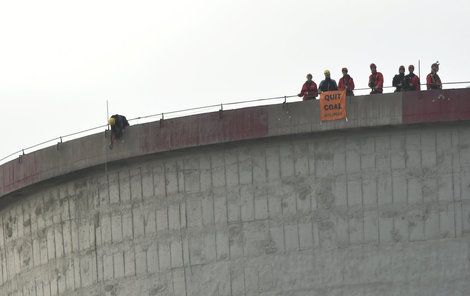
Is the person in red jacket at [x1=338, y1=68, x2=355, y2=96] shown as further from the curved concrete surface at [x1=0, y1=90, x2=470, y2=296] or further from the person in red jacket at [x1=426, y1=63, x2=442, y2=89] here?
the person in red jacket at [x1=426, y1=63, x2=442, y2=89]

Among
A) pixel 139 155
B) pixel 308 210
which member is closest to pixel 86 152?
pixel 139 155

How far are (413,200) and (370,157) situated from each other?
152 centimetres

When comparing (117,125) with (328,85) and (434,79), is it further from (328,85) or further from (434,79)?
(434,79)

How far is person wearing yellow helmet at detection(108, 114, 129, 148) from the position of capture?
145 feet

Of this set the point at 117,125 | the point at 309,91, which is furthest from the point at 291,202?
the point at 117,125

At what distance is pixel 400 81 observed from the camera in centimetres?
4247

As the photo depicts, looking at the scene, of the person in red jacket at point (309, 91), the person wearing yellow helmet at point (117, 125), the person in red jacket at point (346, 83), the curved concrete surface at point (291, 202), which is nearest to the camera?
the curved concrete surface at point (291, 202)

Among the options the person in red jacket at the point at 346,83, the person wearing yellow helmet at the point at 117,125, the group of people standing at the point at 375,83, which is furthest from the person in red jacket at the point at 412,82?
the person wearing yellow helmet at the point at 117,125

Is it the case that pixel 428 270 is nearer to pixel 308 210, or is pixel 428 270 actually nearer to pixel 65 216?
pixel 308 210

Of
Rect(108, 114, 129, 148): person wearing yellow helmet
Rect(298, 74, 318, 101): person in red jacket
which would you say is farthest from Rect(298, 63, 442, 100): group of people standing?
Rect(108, 114, 129, 148): person wearing yellow helmet

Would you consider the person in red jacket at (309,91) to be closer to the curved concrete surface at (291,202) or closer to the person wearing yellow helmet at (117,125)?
the curved concrete surface at (291,202)

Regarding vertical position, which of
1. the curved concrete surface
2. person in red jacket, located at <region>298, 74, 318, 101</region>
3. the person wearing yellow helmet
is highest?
person in red jacket, located at <region>298, 74, 318, 101</region>

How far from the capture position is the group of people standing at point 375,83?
139ft

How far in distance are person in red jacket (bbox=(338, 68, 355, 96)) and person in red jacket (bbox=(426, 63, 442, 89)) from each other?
6.24ft
